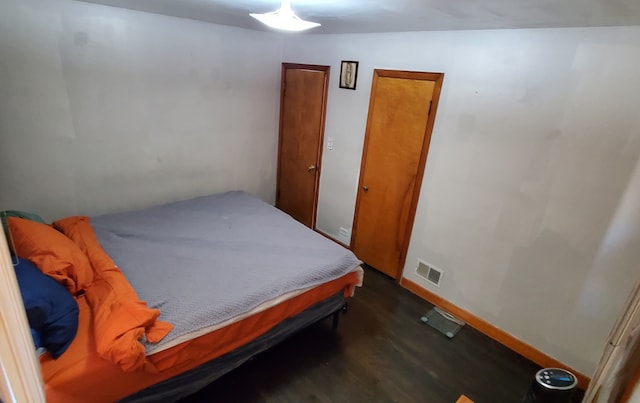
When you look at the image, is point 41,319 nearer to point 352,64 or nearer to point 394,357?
point 394,357

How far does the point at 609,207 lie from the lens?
78.5 inches

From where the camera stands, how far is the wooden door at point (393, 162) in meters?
2.78

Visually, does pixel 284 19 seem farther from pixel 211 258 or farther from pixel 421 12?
pixel 211 258

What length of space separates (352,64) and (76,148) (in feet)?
8.23

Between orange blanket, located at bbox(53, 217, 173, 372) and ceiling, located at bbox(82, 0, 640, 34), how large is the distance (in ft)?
6.06

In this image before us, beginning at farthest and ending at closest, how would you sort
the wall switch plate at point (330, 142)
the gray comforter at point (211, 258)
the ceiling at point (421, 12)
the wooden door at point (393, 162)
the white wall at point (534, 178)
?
the wall switch plate at point (330, 142) → the wooden door at point (393, 162) → the white wall at point (534, 178) → the gray comforter at point (211, 258) → the ceiling at point (421, 12)

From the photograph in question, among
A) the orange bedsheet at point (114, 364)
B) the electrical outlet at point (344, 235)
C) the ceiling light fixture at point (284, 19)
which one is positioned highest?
the ceiling light fixture at point (284, 19)

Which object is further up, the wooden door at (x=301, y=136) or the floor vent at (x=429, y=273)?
the wooden door at (x=301, y=136)

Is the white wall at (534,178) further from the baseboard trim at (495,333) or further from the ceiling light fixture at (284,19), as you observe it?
the ceiling light fixture at (284,19)

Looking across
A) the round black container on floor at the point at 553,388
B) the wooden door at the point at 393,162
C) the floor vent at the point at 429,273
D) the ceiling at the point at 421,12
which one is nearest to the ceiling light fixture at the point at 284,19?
the ceiling at the point at 421,12

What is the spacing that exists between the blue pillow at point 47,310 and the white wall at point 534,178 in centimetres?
254

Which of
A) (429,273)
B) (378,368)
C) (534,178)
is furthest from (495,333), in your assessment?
(534,178)

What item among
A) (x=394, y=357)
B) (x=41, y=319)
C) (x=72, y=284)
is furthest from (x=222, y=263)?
(x=394, y=357)

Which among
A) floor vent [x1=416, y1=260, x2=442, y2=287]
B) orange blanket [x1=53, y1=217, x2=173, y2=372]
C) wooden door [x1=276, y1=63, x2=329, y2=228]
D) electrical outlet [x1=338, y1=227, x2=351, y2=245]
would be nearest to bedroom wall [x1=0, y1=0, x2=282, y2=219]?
wooden door [x1=276, y1=63, x2=329, y2=228]
